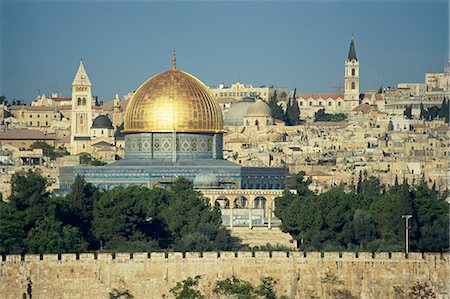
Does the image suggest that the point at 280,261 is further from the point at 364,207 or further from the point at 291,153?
the point at 291,153

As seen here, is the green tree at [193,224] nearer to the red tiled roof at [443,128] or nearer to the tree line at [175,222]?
the tree line at [175,222]

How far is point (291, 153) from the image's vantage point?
406 ft

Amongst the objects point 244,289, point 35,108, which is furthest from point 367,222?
point 35,108

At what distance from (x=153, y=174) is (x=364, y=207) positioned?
15.8 m

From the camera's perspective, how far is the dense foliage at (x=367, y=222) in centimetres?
5822

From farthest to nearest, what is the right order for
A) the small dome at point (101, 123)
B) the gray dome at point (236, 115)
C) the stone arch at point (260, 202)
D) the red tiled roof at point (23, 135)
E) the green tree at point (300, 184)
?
the gray dome at point (236, 115) → the small dome at point (101, 123) → the red tiled roof at point (23, 135) → the green tree at point (300, 184) → the stone arch at point (260, 202)

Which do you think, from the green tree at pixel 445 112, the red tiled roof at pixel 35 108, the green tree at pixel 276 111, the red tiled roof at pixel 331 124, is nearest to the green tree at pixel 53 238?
the red tiled roof at pixel 331 124

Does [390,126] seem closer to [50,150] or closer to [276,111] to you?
[276,111]

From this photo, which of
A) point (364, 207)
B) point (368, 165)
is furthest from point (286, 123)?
point (364, 207)

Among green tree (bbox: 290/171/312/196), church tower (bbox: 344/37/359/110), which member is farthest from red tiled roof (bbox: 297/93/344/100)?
green tree (bbox: 290/171/312/196)

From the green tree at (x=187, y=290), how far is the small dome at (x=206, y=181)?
2902 cm

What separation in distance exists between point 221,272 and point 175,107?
101ft

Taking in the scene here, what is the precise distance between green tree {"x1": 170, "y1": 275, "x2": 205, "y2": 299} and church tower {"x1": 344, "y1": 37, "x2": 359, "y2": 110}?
4935 inches

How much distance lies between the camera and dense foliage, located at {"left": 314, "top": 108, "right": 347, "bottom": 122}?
162375mm
